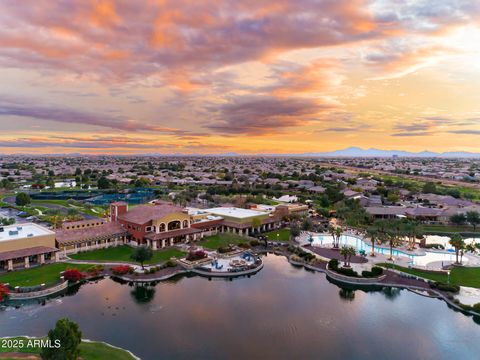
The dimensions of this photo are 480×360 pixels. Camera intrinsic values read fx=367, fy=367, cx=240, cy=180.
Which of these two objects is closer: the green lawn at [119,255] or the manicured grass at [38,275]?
the manicured grass at [38,275]

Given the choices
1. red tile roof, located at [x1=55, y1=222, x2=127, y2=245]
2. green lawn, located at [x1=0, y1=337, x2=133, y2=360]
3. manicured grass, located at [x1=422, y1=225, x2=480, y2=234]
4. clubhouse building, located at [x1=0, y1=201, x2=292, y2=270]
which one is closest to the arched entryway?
clubhouse building, located at [x1=0, y1=201, x2=292, y2=270]

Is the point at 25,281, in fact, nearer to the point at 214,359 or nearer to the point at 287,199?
the point at 214,359

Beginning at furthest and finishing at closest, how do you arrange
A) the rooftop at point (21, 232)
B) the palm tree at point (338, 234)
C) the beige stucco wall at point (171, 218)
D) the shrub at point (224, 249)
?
the beige stucco wall at point (171, 218)
the palm tree at point (338, 234)
the shrub at point (224, 249)
the rooftop at point (21, 232)

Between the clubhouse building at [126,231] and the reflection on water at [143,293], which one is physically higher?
the clubhouse building at [126,231]

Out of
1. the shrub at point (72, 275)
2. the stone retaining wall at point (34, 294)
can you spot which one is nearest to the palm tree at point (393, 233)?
the shrub at point (72, 275)

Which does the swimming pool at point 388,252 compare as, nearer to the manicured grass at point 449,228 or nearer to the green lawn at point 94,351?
the manicured grass at point 449,228

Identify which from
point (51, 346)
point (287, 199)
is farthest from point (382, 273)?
point (287, 199)

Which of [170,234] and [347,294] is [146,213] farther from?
[347,294]

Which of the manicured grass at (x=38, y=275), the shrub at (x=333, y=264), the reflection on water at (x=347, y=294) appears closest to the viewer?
the reflection on water at (x=347, y=294)
